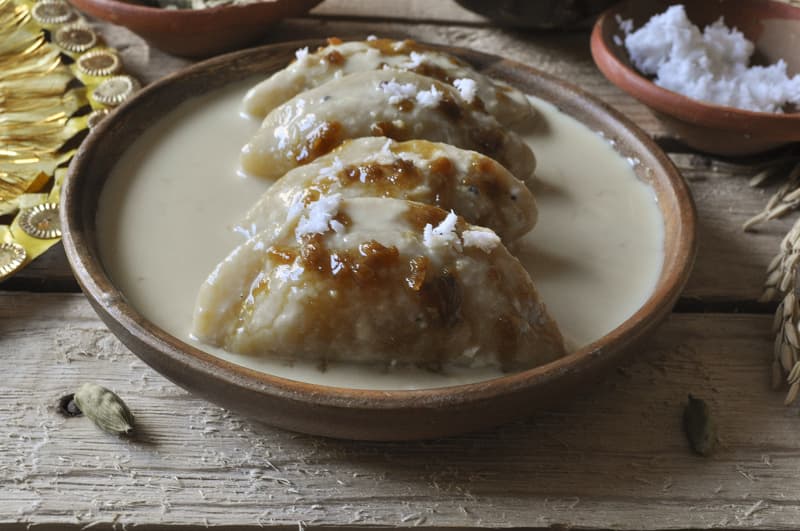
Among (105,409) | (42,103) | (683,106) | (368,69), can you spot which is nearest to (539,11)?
(683,106)

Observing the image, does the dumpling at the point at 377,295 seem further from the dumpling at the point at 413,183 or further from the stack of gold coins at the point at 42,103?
the stack of gold coins at the point at 42,103

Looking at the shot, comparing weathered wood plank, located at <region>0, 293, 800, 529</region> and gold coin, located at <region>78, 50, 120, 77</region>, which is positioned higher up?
gold coin, located at <region>78, 50, 120, 77</region>

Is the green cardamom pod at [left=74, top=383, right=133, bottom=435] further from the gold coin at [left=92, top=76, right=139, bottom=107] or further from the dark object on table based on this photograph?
the dark object on table

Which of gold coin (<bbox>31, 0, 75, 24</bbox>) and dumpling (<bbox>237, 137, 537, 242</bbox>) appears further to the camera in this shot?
gold coin (<bbox>31, 0, 75, 24</bbox>)

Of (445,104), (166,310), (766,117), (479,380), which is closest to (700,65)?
(766,117)

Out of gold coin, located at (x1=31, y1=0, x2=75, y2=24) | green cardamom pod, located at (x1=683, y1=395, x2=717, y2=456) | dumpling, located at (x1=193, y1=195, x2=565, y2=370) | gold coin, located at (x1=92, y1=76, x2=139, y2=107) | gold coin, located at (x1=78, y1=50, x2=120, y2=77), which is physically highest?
dumpling, located at (x1=193, y1=195, x2=565, y2=370)

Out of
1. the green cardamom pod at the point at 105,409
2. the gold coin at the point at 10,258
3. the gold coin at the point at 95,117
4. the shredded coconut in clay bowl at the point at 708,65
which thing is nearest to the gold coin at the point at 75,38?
the gold coin at the point at 95,117

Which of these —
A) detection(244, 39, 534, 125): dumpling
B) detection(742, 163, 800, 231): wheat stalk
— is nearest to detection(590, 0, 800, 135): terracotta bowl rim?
detection(742, 163, 800, 231): wheat stalk

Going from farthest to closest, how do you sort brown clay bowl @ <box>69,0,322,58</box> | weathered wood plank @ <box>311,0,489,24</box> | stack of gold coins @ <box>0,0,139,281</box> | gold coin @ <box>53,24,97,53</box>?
weathered wood plank @ <box>311,0,489,24</box>, gold coin @ <box>53,24,97,53</box>, brown clay bowl @ <box>69,0,322,58</box>, stack of gold coins @ <box>0,0,139,281</box>
